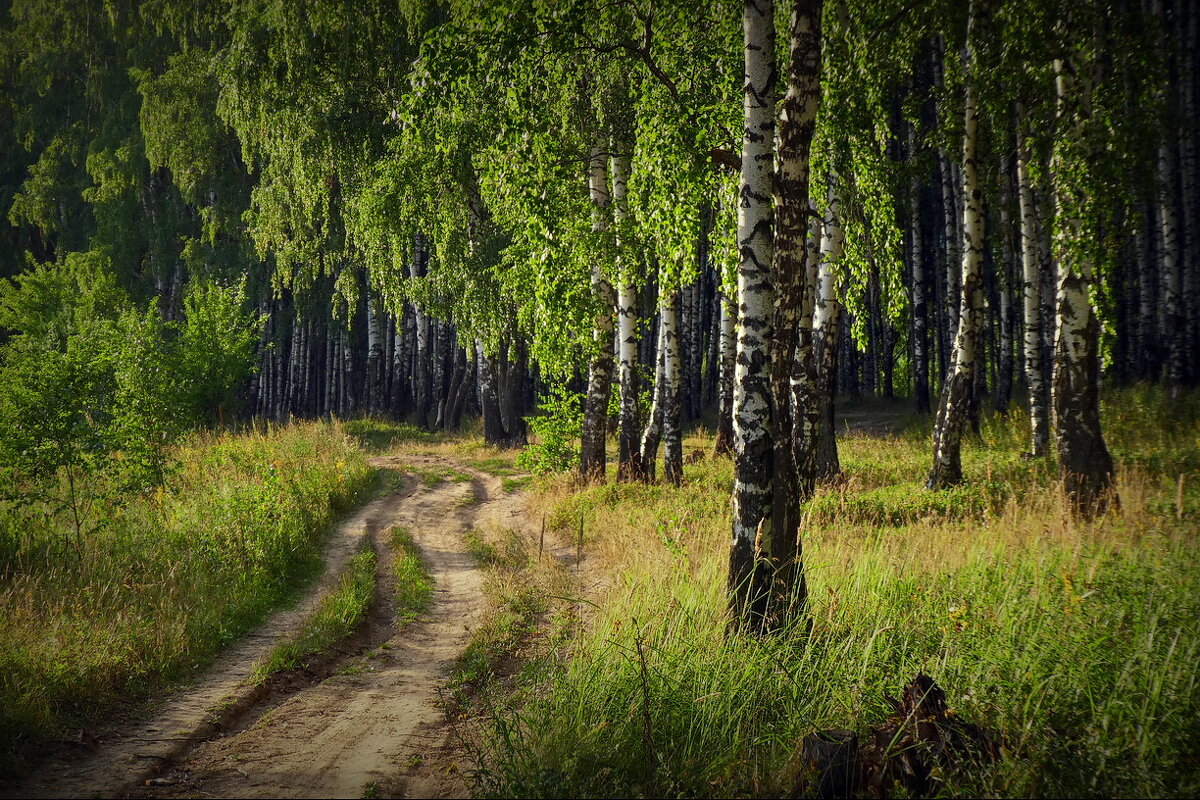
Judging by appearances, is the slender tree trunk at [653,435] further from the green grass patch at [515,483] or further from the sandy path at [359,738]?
the sandy path at [359,738]

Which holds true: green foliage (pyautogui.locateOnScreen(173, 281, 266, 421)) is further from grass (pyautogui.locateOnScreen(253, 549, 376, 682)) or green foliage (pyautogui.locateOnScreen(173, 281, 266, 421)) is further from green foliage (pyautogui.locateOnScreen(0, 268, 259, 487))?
grass (pyautogui.locateOnScreen(253, 549, 376, 682))

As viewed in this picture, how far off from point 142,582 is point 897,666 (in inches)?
267

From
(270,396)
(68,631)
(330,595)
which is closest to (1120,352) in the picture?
(330,595)

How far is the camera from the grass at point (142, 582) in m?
4.39

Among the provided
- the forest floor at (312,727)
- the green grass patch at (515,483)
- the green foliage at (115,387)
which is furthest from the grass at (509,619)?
the green foliage at (115,387)

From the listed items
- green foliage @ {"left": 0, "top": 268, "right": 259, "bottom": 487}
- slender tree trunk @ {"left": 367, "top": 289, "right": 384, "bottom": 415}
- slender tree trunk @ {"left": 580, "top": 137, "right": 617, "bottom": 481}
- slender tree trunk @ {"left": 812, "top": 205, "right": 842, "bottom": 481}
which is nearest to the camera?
green foliage @ {"left": 0, "top": 268, "right": 259, "bottom": 487}

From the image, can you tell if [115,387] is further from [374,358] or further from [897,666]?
[374,358]

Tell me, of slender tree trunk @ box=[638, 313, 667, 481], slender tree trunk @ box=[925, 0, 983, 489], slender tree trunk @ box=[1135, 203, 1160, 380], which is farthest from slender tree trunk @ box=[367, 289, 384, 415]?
slender tree trunk @ box=[1135, 203, 1160, 380]

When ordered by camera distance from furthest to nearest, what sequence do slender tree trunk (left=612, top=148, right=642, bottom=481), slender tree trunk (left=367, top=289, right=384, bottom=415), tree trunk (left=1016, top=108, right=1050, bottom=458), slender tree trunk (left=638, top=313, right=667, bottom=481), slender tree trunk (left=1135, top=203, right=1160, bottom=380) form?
slender tree trunk (left=367, top=289, right=384, bottom=415), slender tree trunk (left=1135, top=203, right=1160, bottom=380), slender tree trunk (left=638, top=313, right=667, bottom=481), slender tree trunk (left=612, top=148, right=642, bottom=481), tree trunk (left=1016, top=108, right=1050, bottom=458)

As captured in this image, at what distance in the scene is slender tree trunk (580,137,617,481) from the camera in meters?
11.3

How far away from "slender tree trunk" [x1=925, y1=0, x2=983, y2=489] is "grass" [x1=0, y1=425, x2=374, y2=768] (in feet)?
28.1

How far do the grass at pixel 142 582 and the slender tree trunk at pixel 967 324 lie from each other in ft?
28.1

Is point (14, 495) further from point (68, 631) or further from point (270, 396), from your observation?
point (270, 396)

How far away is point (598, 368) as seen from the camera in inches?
470
